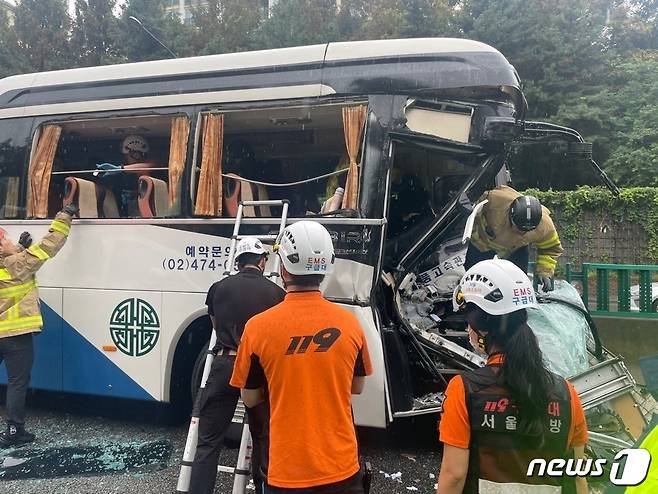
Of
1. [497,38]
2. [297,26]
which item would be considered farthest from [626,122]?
[297,26]

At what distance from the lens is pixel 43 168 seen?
520 cm

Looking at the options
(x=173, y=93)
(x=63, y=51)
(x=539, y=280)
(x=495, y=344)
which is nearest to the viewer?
(x=495, y=344)

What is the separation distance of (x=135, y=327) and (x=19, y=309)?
3.43ft

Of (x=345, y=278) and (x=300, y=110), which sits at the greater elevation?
(x=300, y=110)

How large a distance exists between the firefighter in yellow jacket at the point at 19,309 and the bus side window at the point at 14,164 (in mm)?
486

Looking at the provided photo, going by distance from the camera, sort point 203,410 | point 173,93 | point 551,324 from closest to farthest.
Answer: point 203,410 < point 551,324 < point 173,93

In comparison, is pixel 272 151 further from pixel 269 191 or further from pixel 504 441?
pixel 504 441

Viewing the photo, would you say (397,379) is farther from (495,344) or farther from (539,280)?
(495,344)

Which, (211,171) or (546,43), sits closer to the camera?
(211,171)

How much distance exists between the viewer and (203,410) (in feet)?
12.1

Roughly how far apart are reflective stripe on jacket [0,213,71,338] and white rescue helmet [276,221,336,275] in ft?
10.3

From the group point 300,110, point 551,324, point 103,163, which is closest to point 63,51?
point 103,163

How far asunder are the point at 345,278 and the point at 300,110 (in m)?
1.41

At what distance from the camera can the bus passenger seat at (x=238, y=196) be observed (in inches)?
184
